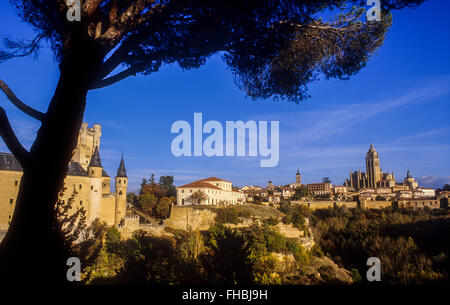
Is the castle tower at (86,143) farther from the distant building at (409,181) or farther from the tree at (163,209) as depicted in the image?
the distant building at (409,181)

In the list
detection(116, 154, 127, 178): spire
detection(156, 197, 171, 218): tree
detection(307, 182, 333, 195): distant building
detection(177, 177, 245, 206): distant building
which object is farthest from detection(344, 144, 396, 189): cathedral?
detection(116, 154, 127, 178): spire

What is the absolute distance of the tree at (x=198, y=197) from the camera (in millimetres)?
32484

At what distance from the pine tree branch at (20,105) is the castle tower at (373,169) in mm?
104263

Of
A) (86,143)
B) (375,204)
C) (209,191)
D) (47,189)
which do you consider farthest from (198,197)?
(375,204)

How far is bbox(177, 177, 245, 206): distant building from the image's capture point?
1319 inches

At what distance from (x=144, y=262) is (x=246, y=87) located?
3829mm

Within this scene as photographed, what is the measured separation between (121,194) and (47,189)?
77.0 feet

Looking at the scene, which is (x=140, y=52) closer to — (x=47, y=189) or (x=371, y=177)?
(x=47, y=189)

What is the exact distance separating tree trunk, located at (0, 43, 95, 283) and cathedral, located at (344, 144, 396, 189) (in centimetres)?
10196

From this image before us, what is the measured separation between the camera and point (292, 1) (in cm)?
437

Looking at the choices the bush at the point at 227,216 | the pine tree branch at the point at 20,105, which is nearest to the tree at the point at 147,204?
the bush at the point at 227,216
